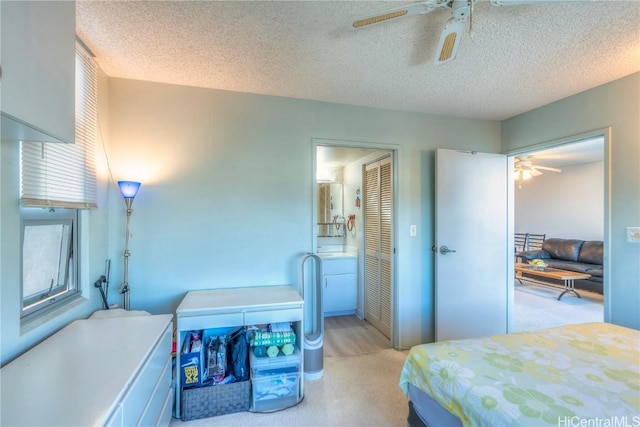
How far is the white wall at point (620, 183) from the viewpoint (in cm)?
211

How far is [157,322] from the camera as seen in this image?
163 cm

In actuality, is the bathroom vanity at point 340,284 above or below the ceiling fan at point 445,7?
below

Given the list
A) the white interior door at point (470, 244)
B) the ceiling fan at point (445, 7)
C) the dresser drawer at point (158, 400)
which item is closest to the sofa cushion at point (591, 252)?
the white interior door at point (470, 244)

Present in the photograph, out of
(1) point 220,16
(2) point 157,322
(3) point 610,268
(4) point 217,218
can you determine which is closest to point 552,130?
(3) point 610,268

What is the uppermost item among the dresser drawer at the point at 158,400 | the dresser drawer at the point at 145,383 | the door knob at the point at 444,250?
the door knob at the point at 444,250

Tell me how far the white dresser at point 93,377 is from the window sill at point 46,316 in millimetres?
92

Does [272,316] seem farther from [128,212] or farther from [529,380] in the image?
[529,380]

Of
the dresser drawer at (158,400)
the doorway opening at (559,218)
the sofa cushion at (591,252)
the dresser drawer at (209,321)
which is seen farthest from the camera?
the sofa cushion at (591,252)

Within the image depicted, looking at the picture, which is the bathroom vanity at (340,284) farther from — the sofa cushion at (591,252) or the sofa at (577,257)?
the sofa cushion at (591,252)

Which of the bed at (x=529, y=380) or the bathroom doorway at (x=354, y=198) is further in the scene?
the bathroom doorway at (x=354, y=198)

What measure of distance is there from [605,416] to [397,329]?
6.30 feet

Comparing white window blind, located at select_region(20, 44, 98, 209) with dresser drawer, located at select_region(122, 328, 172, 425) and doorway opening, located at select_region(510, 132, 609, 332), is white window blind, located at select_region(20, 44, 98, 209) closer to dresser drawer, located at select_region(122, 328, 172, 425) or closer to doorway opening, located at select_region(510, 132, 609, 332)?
dresser drawer, located at select_region(122, 328, 172, 425)

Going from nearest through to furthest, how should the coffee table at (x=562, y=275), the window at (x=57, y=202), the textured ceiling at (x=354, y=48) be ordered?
the window at (x=57, y=202), the textured ceiling at (x=354, y=48), the coffee table at (x=562, y=275)

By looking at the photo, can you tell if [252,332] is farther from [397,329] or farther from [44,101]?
[44,101]
